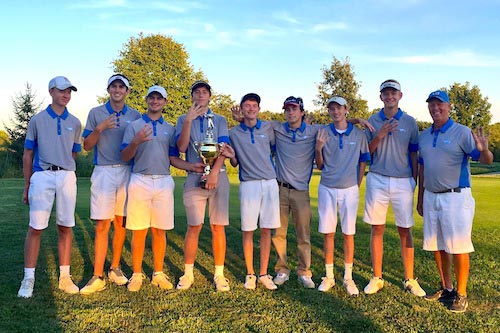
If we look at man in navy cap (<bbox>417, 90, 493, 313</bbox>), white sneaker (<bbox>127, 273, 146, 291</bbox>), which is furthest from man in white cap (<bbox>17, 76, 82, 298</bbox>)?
man in navy cap (<bbox>417, 90, 493, 313</bbox>)

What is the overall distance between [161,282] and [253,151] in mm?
2016

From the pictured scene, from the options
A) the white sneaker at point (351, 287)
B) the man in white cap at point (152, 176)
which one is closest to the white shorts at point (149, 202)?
the man in white cap at point (152, 176)

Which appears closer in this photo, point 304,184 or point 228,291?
point 228,291

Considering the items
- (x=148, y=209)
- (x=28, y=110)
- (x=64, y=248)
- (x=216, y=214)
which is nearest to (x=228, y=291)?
(x=216, y=214)

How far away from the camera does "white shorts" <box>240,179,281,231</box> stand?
5.77 meters

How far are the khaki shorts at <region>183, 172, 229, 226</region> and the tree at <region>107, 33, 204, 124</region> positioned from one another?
32.9 m

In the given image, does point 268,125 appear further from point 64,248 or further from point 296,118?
point 64,248

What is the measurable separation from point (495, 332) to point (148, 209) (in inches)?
158

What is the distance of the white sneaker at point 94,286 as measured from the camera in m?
5.35

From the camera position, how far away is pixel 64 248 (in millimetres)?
5598

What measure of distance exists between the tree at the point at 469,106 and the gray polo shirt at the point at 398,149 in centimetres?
4554

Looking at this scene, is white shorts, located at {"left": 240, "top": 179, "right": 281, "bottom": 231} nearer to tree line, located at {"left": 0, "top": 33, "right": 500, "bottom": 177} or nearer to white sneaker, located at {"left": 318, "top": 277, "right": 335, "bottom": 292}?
white sneaker, located at {"left": 318, "top": 277, "right": 335, "bottom": 292}

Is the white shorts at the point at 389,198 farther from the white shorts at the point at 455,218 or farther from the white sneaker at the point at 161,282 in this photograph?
the white sneaker at the point at 161,282

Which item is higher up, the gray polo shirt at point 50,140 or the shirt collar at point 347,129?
the shirt collar at point 347,129
